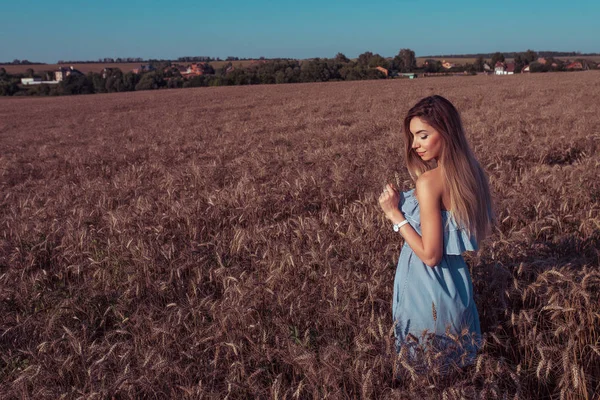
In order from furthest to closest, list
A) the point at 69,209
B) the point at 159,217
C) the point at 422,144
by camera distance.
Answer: the point at 69,209 < the point at 159,217 < the point at 422,144

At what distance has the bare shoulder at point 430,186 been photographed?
6.94ft

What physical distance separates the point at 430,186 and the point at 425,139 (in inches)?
9.7

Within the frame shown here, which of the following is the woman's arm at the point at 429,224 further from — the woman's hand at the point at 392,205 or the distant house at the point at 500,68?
the distant house at the point at 500,68

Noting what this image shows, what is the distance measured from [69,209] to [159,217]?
1.62 meters

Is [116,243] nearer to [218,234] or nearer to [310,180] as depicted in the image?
[218,234]

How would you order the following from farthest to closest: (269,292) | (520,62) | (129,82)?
(520,62), (129,82), (269,292)

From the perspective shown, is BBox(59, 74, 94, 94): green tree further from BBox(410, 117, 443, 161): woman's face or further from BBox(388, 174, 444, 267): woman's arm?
BBox(388, 174, 444, 267): woman's arm

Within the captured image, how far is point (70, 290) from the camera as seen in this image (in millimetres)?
3168

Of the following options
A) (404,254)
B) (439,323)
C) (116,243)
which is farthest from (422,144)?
(116,243)

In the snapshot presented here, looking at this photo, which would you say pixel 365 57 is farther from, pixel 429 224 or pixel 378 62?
pixel 429 224

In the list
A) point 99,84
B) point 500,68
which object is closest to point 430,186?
point 99,84

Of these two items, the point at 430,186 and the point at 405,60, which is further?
the point at 405,60

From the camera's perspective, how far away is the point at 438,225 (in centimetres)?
211

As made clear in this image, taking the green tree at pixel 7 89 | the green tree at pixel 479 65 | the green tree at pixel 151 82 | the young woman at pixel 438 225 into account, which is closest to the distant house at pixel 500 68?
the green tree at pixel 479 65
